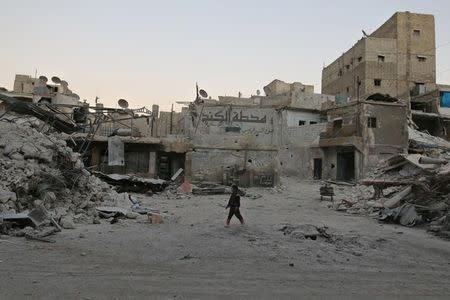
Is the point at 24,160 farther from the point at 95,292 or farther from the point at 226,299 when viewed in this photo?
the point at 226,299

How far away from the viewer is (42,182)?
11.6 meters

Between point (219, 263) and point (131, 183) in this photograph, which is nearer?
point (219, 263)

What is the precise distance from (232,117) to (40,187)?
21707 mm

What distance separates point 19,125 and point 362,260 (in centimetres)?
1150

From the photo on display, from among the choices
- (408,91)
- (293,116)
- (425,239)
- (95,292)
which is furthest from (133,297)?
(408,91)

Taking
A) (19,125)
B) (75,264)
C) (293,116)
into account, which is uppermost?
(293,116)

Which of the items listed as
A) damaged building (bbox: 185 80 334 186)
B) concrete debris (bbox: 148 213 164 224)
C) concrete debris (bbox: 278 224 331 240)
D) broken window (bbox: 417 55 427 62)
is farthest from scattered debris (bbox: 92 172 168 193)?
broken window (bbox: 417 55 427 62)

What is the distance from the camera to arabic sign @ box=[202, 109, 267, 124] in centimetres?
3170

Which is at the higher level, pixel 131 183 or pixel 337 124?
pixel 337 124

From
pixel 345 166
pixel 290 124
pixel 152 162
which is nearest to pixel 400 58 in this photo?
pixel 290 124

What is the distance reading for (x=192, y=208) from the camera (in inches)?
626

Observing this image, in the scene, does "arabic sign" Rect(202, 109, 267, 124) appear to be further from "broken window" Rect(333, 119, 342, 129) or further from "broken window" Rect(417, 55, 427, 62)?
"broken window" Rect(417, 55, 427, 62)

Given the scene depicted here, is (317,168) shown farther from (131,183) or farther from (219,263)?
(219,263)

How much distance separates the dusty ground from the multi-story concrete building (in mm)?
32387
